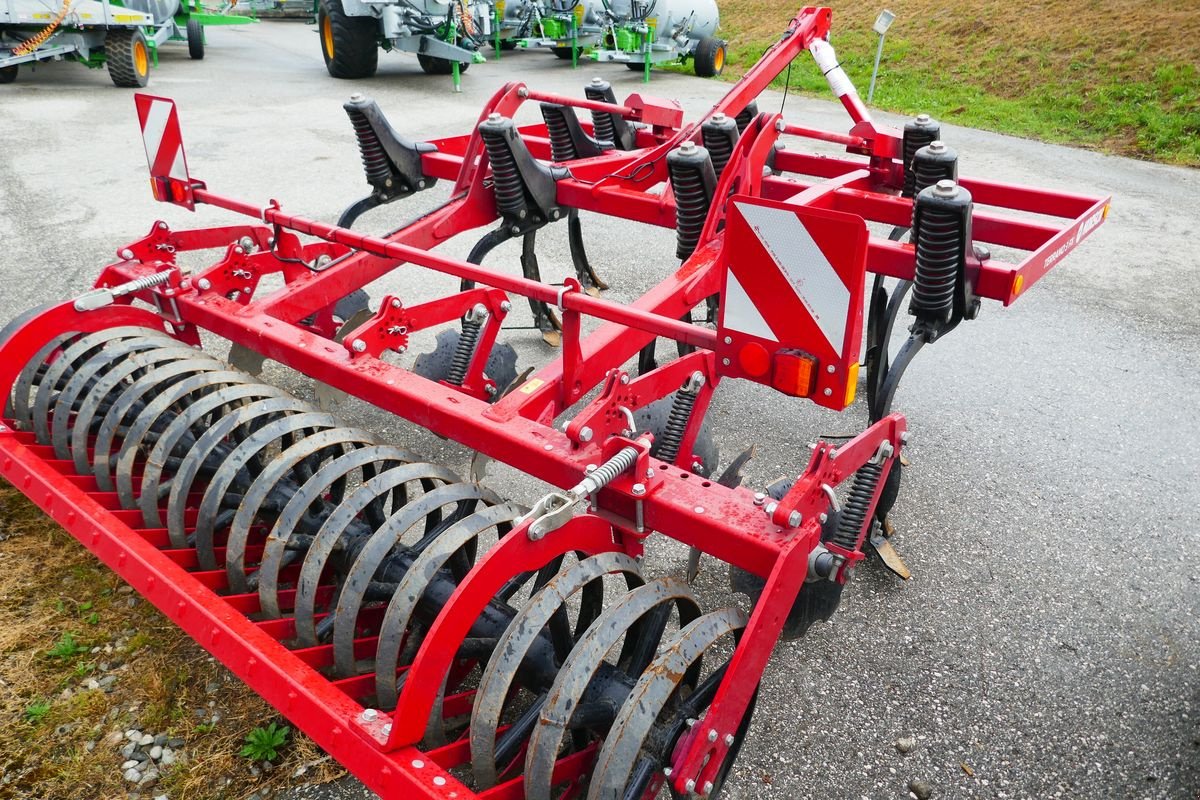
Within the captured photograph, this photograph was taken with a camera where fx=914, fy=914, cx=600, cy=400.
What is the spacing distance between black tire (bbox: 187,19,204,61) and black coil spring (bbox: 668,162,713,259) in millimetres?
13689

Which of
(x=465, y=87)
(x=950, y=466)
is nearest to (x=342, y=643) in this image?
(x=950, y=466)

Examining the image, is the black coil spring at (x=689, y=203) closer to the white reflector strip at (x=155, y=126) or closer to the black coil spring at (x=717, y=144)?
the black coil spring at (x=717, y=144)

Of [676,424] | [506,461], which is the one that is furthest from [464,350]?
[506,461]

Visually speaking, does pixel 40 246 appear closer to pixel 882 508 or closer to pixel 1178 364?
pixel 882 508

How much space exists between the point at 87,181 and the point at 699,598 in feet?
23.0

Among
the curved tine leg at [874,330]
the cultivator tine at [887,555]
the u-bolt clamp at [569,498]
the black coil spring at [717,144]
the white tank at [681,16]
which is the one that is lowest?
the cultivator tine at [887,555]

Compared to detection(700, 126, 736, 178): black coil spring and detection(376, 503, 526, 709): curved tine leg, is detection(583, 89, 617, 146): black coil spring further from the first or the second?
detection(376, 503, 526, 709): curved tine leg

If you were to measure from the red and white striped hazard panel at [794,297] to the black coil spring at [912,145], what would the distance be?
194 cm

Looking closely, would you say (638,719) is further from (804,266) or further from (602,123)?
(602,123)

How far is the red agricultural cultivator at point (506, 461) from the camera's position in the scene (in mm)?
1858

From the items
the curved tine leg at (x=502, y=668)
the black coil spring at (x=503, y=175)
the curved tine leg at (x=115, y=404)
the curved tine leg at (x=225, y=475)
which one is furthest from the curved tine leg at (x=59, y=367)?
the curved tine leg at (x=502, y=668)

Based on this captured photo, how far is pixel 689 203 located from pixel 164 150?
2130 millimetres

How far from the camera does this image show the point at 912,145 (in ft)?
12.8

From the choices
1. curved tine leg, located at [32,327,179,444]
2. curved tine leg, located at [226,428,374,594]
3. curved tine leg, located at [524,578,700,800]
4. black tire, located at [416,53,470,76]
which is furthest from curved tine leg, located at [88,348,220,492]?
black tire, located at [416,53,470,76]
